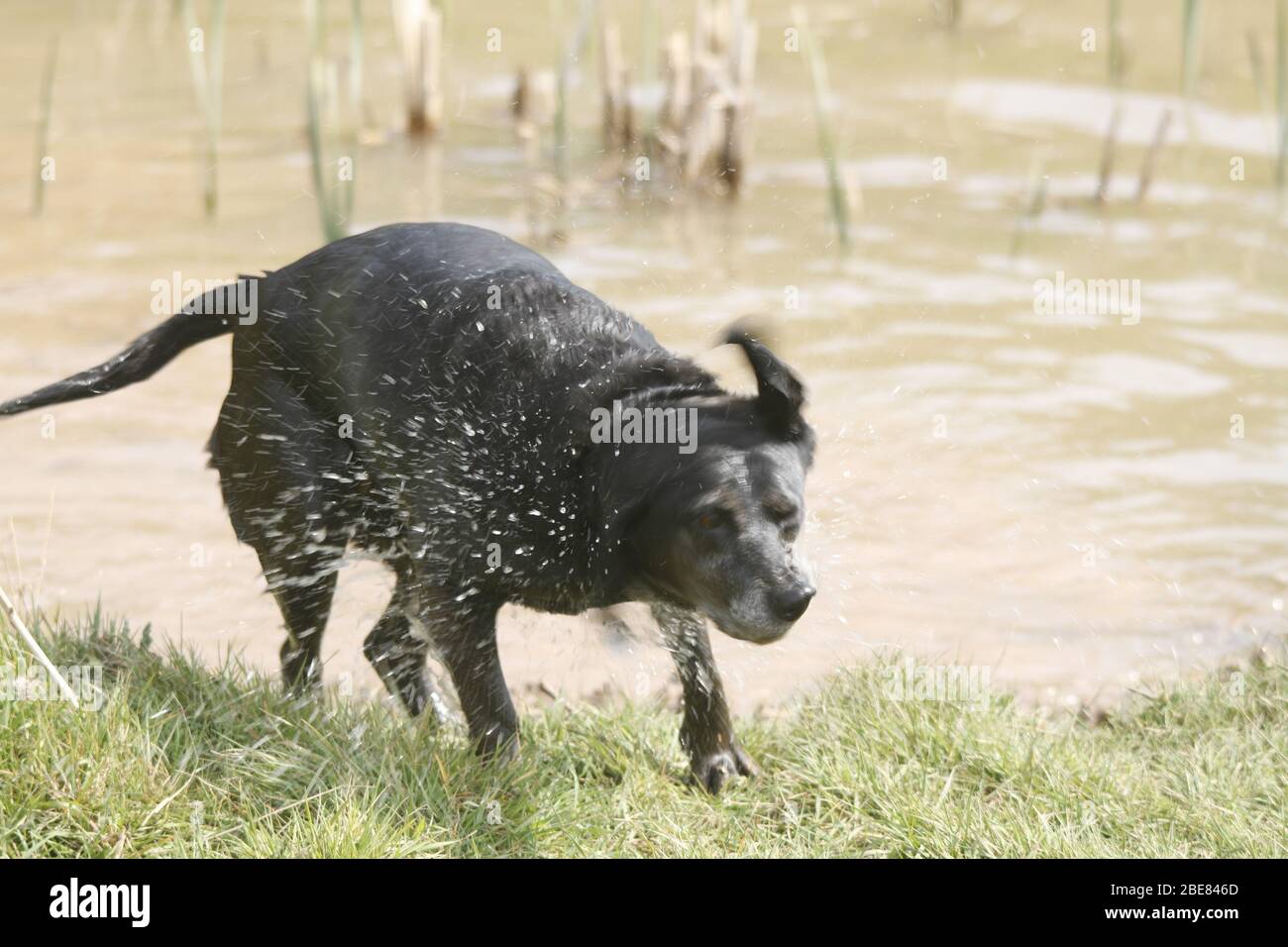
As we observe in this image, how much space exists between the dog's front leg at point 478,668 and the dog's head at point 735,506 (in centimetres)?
49

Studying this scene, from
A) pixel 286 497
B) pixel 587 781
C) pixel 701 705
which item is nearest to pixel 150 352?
pixel 286 497

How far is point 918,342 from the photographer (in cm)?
817

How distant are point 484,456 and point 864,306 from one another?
4.65 meters

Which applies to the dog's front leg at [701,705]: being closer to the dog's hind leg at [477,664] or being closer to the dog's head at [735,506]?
the dog's head at [735,506]

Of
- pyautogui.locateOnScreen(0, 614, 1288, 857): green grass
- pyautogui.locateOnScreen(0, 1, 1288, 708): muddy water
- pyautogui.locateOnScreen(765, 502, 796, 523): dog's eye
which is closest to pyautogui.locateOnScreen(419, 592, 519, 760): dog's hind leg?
pyautogui.locateOnScreen(0, 614, 1288, 857): green grass

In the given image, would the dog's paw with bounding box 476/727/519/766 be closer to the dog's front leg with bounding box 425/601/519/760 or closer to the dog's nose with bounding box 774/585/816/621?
the dog's front leg with bounding box 425/601/519/760

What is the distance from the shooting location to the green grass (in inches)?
148

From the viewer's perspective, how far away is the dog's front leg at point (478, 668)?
4281 mm

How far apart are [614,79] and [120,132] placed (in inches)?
141

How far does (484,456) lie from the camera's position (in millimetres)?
4336

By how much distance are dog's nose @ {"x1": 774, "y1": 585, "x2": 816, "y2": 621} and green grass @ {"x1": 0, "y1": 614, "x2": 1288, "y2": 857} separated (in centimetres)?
74

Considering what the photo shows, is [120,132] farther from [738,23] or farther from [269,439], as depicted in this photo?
[269,439]
